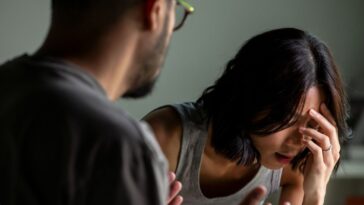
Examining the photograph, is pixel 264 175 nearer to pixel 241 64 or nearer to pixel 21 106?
pixel 241 64

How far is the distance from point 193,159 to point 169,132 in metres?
0.09

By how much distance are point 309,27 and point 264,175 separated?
3.25 ft

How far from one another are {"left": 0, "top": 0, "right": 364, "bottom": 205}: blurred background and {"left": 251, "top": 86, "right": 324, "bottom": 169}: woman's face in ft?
2.87

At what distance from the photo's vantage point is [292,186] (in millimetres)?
1436

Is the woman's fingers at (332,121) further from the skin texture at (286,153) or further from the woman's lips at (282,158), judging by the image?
the woman's lips at (282,158)

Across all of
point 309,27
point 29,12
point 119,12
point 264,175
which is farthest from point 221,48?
point 119,12

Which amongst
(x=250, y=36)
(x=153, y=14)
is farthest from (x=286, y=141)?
(x=250, y=36)

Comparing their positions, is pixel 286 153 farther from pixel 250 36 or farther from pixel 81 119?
pixel 250 36

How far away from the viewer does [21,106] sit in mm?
584

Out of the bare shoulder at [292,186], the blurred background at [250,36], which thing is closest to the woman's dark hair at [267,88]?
the bare shoulder at [292,186]

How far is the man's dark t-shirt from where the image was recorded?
56 centimetres

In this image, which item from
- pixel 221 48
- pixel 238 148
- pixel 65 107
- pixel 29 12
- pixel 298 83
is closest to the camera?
pixel 65 107

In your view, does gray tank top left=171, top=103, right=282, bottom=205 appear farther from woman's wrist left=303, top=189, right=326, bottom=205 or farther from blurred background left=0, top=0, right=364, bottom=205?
blurred background left=0, top=0, right=364, bottom=205

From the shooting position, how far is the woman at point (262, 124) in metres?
1.20
